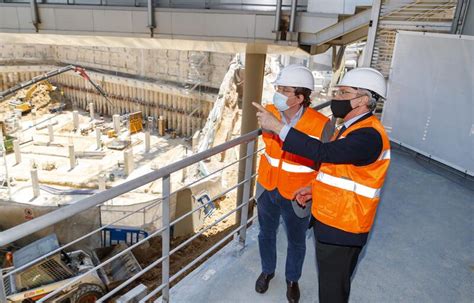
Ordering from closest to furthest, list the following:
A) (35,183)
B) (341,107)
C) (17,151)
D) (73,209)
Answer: (73,209) → (341,107) → (35,183) → (17,151)

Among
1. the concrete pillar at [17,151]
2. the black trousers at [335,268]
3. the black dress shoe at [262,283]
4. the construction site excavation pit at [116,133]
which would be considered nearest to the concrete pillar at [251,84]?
the construction site excavation pit at [116,133]

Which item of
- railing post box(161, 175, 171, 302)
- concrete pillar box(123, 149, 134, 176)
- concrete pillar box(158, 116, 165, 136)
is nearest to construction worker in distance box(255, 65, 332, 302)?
railing post box(161, 175, 171, 302)

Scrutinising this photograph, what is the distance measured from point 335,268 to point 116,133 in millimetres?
21047

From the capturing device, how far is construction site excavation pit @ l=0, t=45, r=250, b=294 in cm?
923

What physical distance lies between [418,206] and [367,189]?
2602 mm

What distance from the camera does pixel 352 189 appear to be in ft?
5.88

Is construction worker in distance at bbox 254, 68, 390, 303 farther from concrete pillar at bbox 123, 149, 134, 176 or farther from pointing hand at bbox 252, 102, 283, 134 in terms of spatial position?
concrete pillar at bbox 123, 149, 134, 176

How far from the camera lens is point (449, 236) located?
3436 mm

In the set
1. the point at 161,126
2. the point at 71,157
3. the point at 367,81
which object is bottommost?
the point at 71,157

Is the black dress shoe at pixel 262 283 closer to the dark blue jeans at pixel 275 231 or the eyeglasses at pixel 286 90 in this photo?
the dark blue jeans at pixel 275 231

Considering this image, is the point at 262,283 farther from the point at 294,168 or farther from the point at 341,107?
the point at 341,107

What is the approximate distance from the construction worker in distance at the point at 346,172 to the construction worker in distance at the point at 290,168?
26cm

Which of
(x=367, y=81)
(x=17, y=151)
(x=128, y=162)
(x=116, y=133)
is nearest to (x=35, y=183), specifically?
(x=128, y=162)

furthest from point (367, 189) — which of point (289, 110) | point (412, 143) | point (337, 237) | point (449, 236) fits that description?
point (412, 143)
